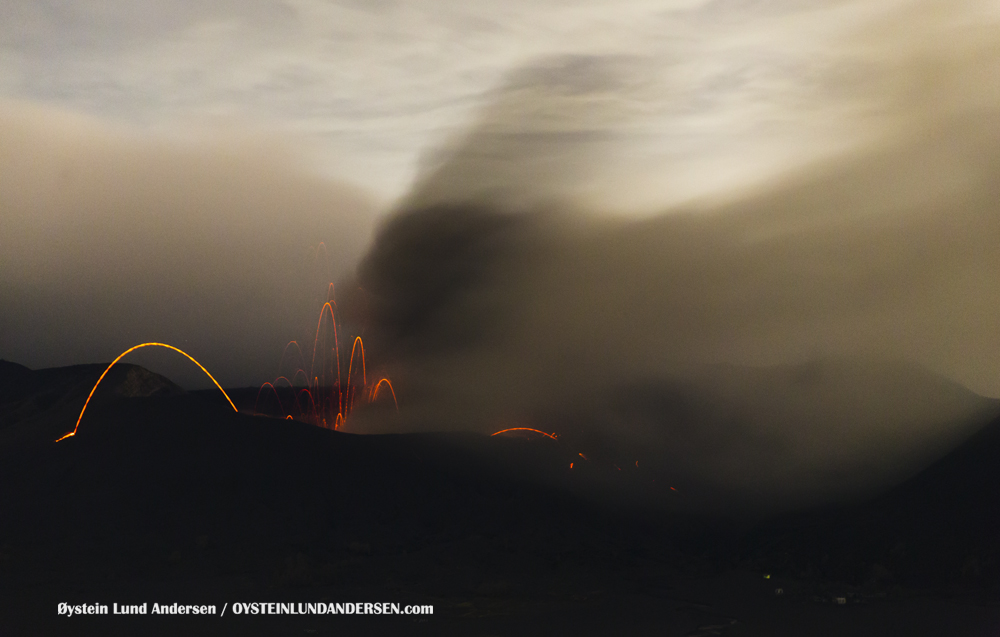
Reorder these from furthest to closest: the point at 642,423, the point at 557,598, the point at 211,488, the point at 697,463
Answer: the point at 642,423 → the point at 697,463 → the point at 211,488 → the point at 557,598

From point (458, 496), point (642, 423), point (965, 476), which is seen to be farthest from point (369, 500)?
point (642, 423)

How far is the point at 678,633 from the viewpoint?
38594mm

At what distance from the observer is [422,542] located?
59.2m

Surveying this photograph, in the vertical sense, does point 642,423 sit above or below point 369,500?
below

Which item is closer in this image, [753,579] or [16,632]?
[16,632]

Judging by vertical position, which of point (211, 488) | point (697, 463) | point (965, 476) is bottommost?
point (697, 463)

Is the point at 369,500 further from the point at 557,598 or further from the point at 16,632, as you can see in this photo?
the point at 16,632

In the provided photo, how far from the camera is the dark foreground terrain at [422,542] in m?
42.3

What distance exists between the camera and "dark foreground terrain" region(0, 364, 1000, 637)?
1666 inches

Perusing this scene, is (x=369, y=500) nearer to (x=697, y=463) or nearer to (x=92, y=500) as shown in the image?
(x=92, y=500)

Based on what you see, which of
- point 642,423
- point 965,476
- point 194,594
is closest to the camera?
point 194,594

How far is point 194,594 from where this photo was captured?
144 ft

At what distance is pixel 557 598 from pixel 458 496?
74.0 feet

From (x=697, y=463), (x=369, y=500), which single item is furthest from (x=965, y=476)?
(x=369, y=500)
